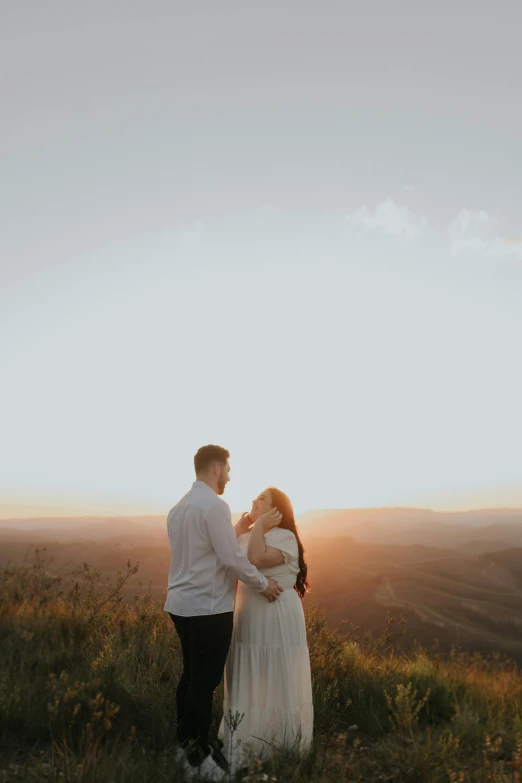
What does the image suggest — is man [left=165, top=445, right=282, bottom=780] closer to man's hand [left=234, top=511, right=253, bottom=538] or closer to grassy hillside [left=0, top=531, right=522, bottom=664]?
man's hand [left=234, top=511, right=253, bottom=538]

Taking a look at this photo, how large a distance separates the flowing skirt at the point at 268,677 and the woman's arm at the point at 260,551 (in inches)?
10.5

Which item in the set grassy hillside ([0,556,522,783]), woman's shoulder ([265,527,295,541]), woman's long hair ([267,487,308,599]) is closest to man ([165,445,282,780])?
grassy hillside ([0,556,522,783])

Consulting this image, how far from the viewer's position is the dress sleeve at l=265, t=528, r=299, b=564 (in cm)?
Answer: 476

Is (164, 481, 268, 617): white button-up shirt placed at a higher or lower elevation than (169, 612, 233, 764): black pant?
higher

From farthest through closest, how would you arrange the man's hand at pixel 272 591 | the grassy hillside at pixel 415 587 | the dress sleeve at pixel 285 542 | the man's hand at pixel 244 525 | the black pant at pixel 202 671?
the grassy hillside at pixel 415 587 → the man's hand at pixel 244 525 → the dress sleeve at pixel 285 542 → the man's hand at pixel 272 591 → the black pant at pixel 202 671

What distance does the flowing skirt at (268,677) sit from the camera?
4469 mm

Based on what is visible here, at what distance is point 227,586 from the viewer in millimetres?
4352

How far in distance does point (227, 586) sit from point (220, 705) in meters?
1.57

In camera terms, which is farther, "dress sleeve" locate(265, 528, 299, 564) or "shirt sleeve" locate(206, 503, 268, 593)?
"dress sleeve" locate(265, 528, 299, 564)

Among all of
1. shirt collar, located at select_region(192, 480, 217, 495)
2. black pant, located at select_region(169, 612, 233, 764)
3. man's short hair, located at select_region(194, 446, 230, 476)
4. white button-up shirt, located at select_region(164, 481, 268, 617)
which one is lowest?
black pant, located at select_region(169, 612, 233, 764)

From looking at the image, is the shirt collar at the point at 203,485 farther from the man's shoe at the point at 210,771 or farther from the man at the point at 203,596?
the man's shoe at the point at 210,771

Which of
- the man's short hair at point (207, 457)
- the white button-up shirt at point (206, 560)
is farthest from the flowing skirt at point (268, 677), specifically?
the man's short hair at point (207, 457)

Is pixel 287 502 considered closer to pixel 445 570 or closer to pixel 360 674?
pixel 360 674

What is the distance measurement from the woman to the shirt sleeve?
38 centimetres
